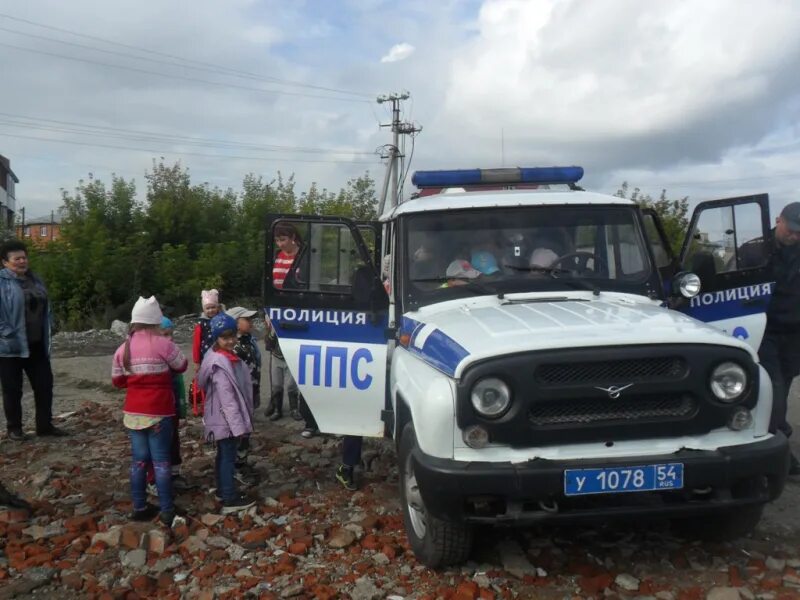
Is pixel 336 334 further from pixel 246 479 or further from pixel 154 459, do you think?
pixel 246 479

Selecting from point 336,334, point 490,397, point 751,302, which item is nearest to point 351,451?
point 336,334

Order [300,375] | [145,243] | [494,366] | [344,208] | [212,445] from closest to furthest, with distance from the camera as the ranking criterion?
[494,366]
[300,375]
[212,445]
[145,243]
[344,208]

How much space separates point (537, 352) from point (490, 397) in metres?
0.31

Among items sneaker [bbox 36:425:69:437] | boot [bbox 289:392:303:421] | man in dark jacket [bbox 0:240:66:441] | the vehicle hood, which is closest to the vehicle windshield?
the vehicle hood

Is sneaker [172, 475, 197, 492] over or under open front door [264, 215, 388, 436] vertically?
under

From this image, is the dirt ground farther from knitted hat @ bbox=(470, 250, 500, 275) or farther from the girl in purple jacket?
knitted hat @ bbox=(470, 250, 500, 275)

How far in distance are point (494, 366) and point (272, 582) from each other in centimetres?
173

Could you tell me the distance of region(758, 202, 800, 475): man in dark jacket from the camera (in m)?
5.84

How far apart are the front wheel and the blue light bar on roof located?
2.34 metres

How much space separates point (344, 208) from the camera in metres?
31.2

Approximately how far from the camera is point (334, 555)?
4461 millimetres

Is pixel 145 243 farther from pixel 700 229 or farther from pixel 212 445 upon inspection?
pixel 700 229

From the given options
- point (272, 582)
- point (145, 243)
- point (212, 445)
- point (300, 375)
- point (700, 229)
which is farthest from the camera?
point (145, 243)

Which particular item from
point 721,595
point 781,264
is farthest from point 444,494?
point 781,264
